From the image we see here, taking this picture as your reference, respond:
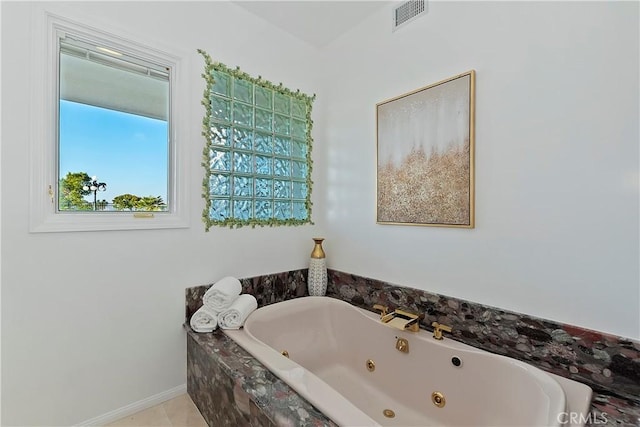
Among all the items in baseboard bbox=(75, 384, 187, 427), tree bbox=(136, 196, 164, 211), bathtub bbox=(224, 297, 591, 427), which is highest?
tree bbox=(136, 196, 164, 211)

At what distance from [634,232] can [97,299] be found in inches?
94.6

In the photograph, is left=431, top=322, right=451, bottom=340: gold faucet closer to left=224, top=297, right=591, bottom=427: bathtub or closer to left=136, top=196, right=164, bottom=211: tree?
left=224, top=297, right=591, bottom=427: bathtub

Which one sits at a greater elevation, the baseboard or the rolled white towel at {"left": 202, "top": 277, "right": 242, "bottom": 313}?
the rolled white towel at {"left": 202, "top": 277, "right": 242, "bottom": 313}

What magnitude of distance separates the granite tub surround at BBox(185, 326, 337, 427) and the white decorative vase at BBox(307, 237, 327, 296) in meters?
0.80

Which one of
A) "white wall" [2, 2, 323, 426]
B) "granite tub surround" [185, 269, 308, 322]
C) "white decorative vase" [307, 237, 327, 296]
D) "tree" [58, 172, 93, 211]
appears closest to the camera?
"white wall" [2, 2, 323, 426]

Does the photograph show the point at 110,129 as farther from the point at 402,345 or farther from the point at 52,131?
the point at 402,345

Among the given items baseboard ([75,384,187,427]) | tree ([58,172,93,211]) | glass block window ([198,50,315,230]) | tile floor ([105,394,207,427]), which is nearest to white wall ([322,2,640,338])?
glass block window ([198,50,315,230])

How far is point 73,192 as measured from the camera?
1.48 meters

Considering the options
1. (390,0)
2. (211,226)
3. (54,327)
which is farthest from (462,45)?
(54,327)

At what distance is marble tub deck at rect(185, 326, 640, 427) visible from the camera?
0.99m

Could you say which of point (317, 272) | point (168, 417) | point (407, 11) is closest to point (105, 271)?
point (168, 417)

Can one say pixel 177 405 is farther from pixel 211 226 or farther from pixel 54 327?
pixel 211 226

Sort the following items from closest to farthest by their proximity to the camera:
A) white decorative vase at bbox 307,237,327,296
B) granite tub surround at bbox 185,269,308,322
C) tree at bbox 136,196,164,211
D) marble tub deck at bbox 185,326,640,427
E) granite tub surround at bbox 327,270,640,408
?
marble tub deck at bbox 185,326,640,427
granite tub surround at bbox 327,270,640,408
tree at bbox 136,196,164,211
granite tub surround at bbox 185,269,308,322
white decorative vase at bbox 307,237,327,296

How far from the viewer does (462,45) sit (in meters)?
1.58
